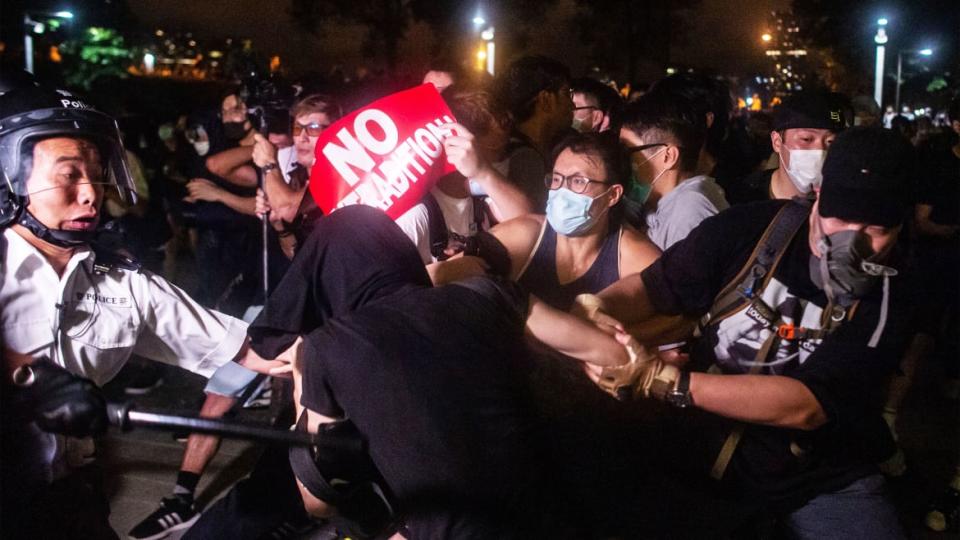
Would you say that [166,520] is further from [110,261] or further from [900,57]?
[900,57]

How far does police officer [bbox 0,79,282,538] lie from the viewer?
2.39 meters

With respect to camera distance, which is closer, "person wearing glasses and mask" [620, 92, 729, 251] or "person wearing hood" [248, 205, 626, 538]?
"person wearing hood" [248, 205, 626, 538]

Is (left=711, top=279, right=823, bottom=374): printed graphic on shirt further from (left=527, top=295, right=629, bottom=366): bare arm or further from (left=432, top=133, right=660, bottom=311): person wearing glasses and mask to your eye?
(left=432, top=133, right=660, bottom=311): person wearing glasses and mask

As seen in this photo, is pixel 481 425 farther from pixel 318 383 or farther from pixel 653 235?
pixel 653 235

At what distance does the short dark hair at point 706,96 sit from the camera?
4.66 metres

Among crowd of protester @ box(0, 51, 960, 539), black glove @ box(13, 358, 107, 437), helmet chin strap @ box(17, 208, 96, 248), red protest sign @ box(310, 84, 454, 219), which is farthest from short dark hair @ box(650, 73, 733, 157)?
black glove @ box(13, 358, 107, 437)

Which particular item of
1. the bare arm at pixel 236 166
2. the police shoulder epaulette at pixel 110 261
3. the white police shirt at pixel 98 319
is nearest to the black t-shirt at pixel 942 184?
the bare arm at pixel 236 166

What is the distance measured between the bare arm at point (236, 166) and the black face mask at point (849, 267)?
423 centimetres

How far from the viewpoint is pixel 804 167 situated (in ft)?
13.7

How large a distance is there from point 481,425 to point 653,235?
7.48ft

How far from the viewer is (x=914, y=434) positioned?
5938 mm

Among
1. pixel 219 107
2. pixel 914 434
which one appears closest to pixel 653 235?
pixel 914 434

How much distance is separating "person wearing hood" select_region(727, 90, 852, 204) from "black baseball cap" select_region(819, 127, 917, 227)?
1.50 meters

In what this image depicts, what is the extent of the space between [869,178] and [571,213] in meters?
1.21
